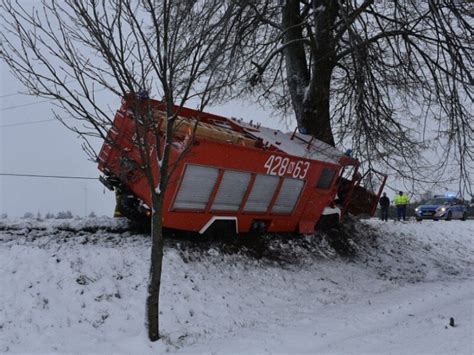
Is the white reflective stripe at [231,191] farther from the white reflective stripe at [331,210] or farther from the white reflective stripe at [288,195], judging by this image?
the white reflective stripe at [331,210]

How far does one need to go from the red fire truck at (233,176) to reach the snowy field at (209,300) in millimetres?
612

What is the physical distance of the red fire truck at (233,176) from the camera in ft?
29.0

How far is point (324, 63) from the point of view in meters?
13.7

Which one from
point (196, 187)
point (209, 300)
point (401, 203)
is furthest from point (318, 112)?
point (401, 203)

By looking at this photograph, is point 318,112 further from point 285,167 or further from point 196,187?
point 196,187

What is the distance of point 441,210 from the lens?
28.7 m

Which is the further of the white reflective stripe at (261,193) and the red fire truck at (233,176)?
the white reflective stripe at (261,193)

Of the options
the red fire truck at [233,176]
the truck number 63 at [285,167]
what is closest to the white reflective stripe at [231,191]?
the red fire truck at [233,176]

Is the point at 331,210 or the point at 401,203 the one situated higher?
the point at 401,203

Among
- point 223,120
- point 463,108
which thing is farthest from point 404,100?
point 223,120

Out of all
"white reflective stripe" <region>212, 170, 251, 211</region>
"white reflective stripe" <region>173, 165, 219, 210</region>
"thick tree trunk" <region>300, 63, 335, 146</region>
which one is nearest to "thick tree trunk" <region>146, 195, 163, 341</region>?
"white reflective stripe" <region>173, 165, 219, 210</region>

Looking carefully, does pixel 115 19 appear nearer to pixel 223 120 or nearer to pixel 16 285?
pixel 16 285

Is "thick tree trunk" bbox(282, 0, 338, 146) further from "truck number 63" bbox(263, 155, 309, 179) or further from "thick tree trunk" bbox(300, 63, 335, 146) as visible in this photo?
"truck number 63" bbox(263, 155, 309, 179)

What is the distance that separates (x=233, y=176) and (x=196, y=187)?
33.6 inches
